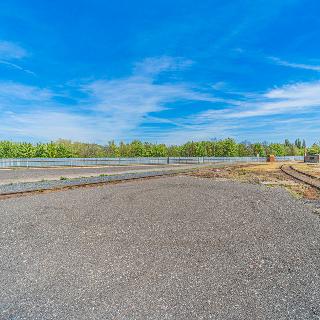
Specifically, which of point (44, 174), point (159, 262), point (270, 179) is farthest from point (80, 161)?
point (159, 262)

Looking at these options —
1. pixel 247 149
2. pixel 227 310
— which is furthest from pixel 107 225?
pixel 247 149

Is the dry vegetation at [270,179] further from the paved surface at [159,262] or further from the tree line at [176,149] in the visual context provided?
the tree line at [176,149]

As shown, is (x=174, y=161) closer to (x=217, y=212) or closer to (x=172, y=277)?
(x=217, y=212)

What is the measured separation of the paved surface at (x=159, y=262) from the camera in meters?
5.75

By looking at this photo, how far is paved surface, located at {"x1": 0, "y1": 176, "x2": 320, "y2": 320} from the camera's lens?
575cm

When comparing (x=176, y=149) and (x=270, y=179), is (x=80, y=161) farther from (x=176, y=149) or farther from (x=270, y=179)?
(x=176, y=149)

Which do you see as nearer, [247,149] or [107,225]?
Result: [107,225]

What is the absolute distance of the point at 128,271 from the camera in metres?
7.42

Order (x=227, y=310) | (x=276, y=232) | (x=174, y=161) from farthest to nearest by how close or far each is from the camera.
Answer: (x=174, y=161), (x=276, y=232), (x=227, y=310)

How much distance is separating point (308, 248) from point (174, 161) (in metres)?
63.2

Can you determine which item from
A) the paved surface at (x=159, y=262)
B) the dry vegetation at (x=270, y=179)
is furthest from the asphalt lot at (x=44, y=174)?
the paved surface at (x=159, y=262)

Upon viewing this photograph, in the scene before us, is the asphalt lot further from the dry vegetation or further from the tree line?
the tree line

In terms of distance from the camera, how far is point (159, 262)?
796 centimetres

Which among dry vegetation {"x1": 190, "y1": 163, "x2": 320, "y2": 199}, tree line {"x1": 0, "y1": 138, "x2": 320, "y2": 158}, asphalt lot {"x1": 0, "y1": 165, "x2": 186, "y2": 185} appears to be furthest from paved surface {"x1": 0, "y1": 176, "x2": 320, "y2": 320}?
tree line {"x1": 0, "y1": 138, "x2": 320, "y2": 158}
